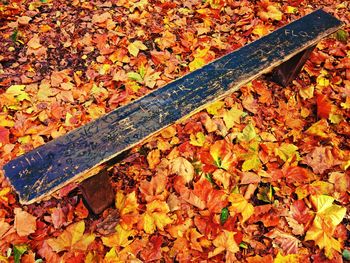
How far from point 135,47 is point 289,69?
55.2 inches

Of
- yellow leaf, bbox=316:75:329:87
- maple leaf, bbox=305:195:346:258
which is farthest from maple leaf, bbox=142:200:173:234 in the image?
yellow leaf, bbox=316:75:329:87

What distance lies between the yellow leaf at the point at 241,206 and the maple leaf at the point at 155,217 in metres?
0.43

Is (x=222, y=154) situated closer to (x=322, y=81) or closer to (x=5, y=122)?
(x=322, y=81)

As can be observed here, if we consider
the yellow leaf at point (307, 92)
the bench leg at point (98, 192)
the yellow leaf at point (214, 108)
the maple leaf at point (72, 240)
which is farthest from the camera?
the yellow leaf at point (307, 92)

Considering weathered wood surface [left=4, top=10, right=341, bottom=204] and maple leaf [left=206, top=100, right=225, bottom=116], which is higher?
weathered wood surface [left=4, top=10, right=341, bottom=204]

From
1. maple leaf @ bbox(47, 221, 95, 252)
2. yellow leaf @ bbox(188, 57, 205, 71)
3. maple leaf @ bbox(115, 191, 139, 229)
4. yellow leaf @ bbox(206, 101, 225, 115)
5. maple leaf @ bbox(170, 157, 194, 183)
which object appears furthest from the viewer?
yellow leaf @ bbox(188, 57, 205, 71)

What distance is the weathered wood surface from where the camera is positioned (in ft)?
5.14

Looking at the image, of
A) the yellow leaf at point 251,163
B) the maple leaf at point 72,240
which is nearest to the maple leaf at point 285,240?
the yellow leaf at point 251,163

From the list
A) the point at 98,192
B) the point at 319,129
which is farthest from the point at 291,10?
the point at 98,192

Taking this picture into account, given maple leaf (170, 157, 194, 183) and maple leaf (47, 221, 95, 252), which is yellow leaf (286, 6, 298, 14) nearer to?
maple leaf (170, 157, 194, 183)

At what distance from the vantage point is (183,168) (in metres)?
2.26

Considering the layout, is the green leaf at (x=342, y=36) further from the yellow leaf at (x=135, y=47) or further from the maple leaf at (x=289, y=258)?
the maple leaf at (x=289, y=258)

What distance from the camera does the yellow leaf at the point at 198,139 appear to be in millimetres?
2383

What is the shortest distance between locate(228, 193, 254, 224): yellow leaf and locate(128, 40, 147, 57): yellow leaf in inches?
63.1
